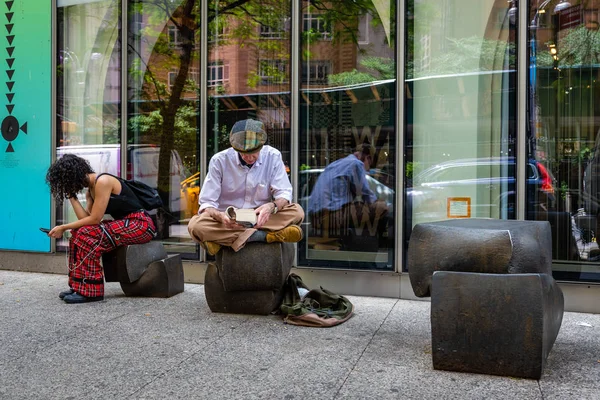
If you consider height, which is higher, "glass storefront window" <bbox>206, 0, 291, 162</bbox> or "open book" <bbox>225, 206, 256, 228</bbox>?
"glass storefront window" <bbox>206, 0, 291, 162</bbox>

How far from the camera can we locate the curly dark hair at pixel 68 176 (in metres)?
5.75

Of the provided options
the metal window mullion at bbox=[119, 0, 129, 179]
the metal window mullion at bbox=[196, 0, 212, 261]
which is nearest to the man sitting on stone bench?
the metal window mullion at bbox=[196, 0, 212, 261]

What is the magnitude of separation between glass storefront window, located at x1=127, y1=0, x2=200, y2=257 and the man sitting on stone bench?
1.98 metres

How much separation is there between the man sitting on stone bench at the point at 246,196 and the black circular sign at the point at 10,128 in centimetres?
410

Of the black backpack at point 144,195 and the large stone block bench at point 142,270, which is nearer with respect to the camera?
the large stone block bench at point 142,270

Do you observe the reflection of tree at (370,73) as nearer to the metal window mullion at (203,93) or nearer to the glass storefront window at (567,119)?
the glass storefront window at (567,119)

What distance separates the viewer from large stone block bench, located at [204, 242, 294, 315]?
5.03 meters

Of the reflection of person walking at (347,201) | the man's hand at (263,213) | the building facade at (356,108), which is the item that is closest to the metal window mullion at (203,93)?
the building facade at (356,108)

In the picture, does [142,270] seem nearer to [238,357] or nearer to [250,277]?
[250,277]

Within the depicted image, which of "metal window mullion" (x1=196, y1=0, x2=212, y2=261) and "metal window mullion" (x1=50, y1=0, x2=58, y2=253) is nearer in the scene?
"metal window mullion" (x1=196, y1=0, x2=212, y2=261)

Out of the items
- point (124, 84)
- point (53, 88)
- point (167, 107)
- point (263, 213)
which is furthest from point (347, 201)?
point (53, 88)

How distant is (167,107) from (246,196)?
2.62 metres

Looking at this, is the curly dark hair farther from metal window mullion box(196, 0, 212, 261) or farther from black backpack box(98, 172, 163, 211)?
metal window mullion box(196, 0, 212, 261)

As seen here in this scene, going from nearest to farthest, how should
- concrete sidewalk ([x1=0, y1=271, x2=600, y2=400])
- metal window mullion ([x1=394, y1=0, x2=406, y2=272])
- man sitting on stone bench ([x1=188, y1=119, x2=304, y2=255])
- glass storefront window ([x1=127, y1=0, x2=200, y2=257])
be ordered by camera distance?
concrete sidewalk ([x1=0, y1=271, x2=600, y2=400]) < man sitting on stone bench ([x1=188, y1=119, x2=304, y2=255]) < metal window mullion ([x1=394, y1=0, x2=406, y2=272]) < glass storefront window ([x1=127, y1=0, x2=200, y2=257])
